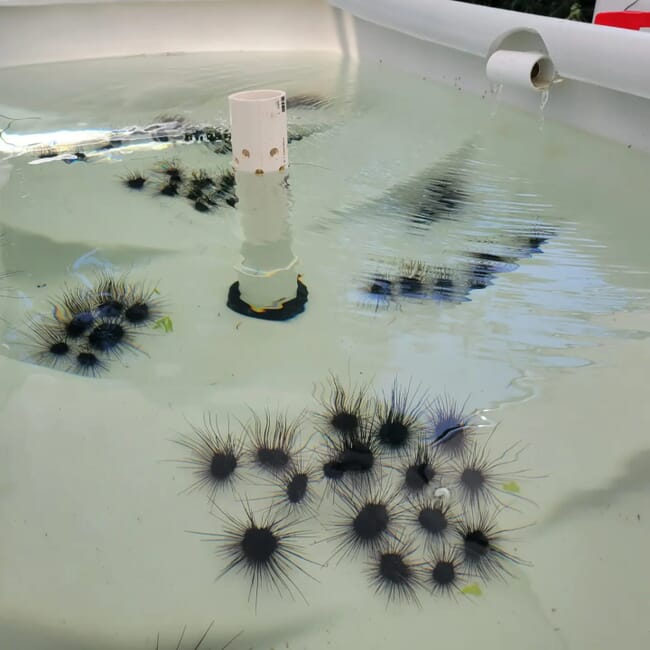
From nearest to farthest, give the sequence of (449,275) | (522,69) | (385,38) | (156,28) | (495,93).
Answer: (449,275) < (522,69) < (495,93) < (385,38) < (156,28)

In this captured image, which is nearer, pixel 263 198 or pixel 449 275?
pixel 449 275

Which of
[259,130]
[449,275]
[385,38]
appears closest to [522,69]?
[259,130]

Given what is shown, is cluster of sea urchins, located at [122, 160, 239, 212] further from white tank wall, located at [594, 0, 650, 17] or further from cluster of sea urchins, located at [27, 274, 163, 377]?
white tank wall, located at [594, 0, 650, 17]

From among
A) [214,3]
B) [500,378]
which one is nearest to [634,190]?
[500,378]

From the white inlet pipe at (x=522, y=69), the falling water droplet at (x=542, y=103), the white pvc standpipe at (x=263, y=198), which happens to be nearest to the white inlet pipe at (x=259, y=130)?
the white pvc standpipe at (x=263, y=198)

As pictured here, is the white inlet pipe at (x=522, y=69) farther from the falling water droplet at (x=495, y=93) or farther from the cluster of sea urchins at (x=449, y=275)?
the cluster of sea urchins at (x=449, y=275)

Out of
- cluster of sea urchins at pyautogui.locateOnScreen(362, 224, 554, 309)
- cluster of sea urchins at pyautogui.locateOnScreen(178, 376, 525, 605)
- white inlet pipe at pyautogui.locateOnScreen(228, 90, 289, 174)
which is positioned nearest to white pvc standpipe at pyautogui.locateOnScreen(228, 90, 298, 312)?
white inlet pipe at pyautogui.locateOnScreen(228, 90, 289, 174)

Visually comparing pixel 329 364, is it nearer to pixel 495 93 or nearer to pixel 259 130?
pixel 259 130
